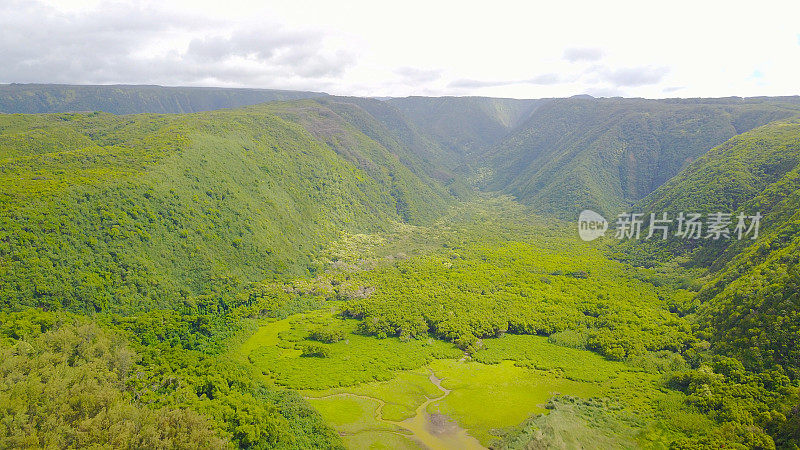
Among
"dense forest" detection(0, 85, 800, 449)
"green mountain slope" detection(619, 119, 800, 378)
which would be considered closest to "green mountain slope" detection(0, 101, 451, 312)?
"dense forest" detection(0, 85, 800, 449)

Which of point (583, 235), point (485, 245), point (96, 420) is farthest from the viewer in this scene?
point (583, 235)

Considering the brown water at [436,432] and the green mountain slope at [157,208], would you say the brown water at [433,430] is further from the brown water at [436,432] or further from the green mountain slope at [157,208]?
the green mountain slope at [157,208]

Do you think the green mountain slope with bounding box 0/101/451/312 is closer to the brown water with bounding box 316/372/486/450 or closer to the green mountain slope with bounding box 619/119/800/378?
the brown water with bounding box 316/372/486/450

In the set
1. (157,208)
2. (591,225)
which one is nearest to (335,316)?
(157,208)

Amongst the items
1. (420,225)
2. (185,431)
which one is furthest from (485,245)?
(185,431)

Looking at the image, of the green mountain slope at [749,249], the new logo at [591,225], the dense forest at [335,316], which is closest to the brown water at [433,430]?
the dense forest at [335,316]

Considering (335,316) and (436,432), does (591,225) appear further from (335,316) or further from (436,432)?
(436,432)

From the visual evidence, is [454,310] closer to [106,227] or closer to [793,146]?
[106,227]

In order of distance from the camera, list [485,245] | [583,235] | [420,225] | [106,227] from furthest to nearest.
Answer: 1. [420,225]
2. [583,235]
3. [485,245]
4. [106,227]
